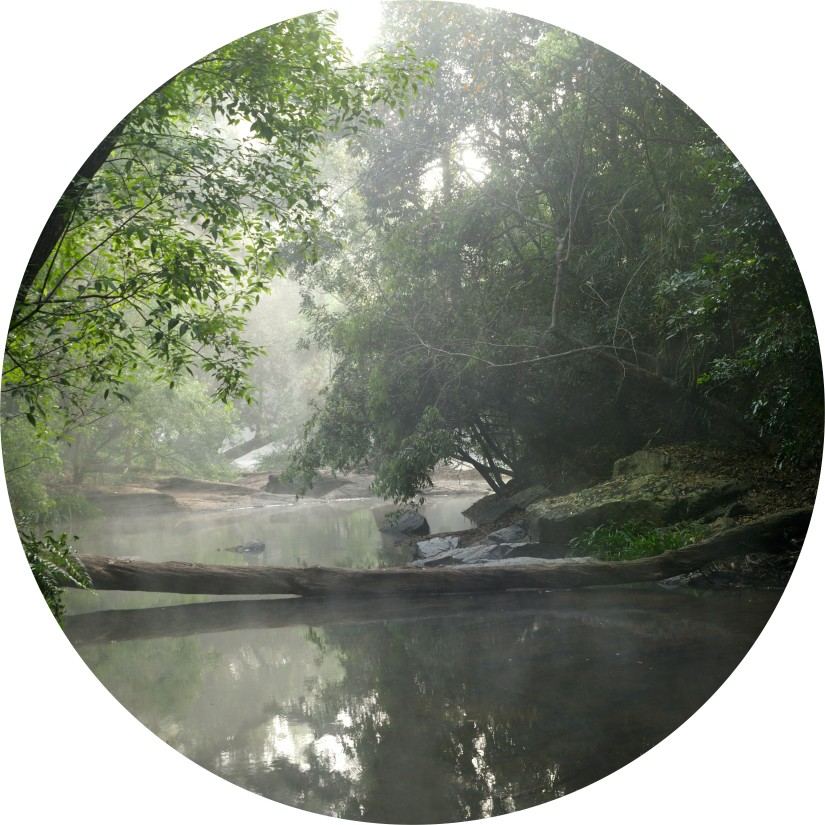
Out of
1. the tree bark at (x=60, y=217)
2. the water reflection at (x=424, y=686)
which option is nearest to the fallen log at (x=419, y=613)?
the water reflection at (x=424, y=686)

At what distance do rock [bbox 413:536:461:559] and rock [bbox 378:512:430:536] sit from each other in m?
0.05

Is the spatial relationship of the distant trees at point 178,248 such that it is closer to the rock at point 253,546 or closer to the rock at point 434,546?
the rock at point 253,546

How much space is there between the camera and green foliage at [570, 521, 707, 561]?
3293mm

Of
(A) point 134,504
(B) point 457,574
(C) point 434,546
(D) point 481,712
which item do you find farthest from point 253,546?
(D) point 481,712

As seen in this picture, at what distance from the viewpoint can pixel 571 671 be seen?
308 centimetres

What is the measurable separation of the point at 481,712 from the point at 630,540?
36.0 inches

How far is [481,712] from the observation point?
2990 millimetres

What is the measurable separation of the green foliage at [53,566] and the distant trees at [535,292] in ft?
3.43

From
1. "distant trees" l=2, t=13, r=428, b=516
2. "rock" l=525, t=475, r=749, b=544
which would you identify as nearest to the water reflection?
"rock" l=525, t=475, r=749, b=544

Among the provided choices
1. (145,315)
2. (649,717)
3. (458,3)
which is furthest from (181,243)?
(649,717)

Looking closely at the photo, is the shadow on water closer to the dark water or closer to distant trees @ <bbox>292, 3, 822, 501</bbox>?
the dark water

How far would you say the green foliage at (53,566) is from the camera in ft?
11.3

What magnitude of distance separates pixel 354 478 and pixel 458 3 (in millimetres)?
2035

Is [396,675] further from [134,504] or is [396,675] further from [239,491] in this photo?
[134,504]
